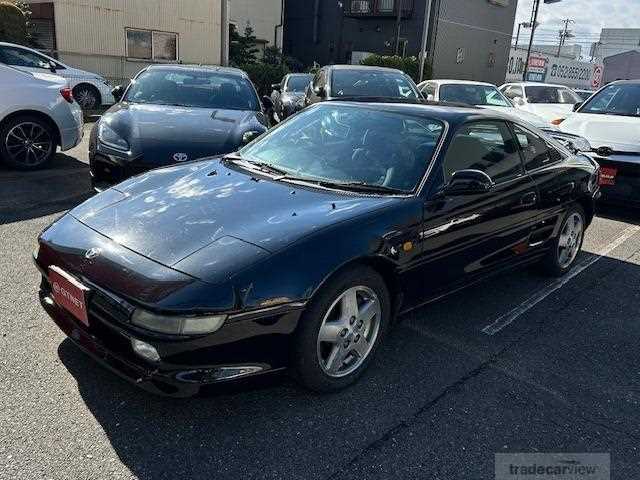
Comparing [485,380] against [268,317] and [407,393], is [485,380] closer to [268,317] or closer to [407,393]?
[407,393]

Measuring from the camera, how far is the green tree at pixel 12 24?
14.2 metres

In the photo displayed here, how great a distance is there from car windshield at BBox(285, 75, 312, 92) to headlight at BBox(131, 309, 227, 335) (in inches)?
472

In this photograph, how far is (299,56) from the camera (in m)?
33.5

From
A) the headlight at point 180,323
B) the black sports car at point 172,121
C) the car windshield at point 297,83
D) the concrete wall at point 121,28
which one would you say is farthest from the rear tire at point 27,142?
the concrete wall at point 121,28

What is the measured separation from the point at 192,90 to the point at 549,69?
136 feet

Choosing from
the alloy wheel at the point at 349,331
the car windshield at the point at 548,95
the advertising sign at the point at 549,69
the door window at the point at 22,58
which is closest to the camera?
the alloy wheel at the point at 349,331

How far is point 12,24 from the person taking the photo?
1447 centimetres

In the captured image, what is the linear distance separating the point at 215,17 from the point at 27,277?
18073 mm

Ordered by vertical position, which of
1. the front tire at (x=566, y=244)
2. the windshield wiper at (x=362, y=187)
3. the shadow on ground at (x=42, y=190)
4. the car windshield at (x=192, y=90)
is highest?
the car windshield at (x=192, y=90)

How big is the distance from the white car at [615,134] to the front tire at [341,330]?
5.09m

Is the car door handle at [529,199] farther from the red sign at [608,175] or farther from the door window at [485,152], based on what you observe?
the red sign at [608,175]

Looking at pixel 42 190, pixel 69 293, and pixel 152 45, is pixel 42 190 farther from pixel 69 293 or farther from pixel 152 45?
pixel 152 45

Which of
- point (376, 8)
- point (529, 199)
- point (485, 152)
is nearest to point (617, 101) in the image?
point (529, 199)

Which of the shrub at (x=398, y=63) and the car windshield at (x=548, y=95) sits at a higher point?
the shrub at (x=398, y=63)
